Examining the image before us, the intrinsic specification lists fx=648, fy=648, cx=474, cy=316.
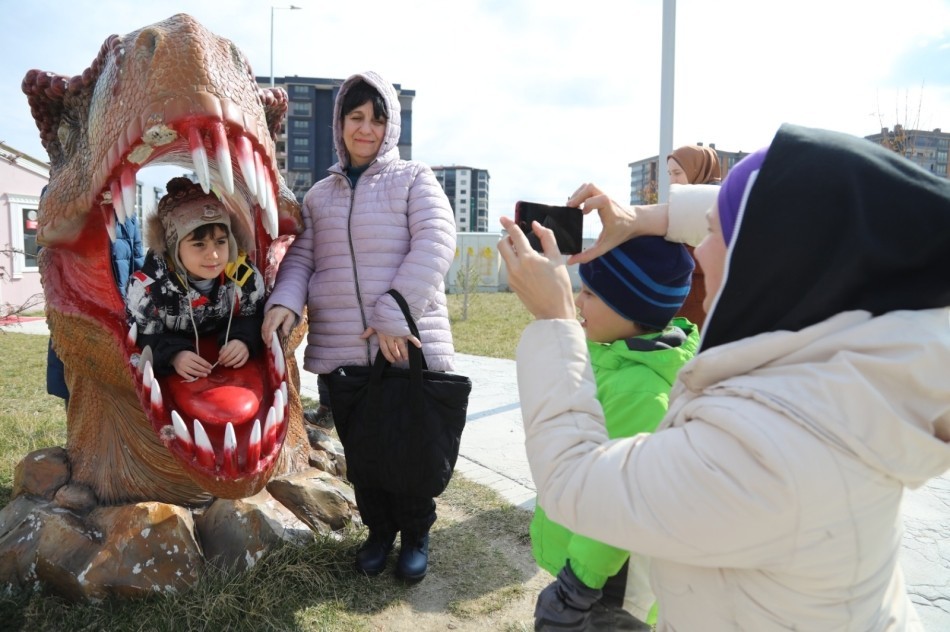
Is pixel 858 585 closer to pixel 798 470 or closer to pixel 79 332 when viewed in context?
pixel 798 470

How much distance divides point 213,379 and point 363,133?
1.04m

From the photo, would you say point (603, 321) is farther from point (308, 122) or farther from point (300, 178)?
point (308, 122)

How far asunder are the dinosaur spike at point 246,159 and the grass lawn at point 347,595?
1.36 m

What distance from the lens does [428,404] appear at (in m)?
2.35

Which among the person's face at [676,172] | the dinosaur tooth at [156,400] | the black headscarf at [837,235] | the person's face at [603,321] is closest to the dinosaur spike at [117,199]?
the dinosaur tooth at [156,400]

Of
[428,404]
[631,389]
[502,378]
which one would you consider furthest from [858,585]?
[502,378]

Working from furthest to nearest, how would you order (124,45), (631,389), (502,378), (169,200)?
(502,378), (169,200), (124,45), (631,389)

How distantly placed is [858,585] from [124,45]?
7.69 feet

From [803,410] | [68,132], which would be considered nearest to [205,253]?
[68,132]

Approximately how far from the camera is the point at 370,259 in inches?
93.3

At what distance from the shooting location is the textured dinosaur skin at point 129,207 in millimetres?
1803

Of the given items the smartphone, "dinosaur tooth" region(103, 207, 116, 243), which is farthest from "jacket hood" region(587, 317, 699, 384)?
"dinosaur tooth" region(103, 207, 116, 243)

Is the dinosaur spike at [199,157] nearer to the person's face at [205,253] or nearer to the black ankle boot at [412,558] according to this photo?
the person's face at [205,253]

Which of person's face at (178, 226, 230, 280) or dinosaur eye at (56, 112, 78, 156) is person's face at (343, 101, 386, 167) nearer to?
person's face at (178, 226, 230, 280)
